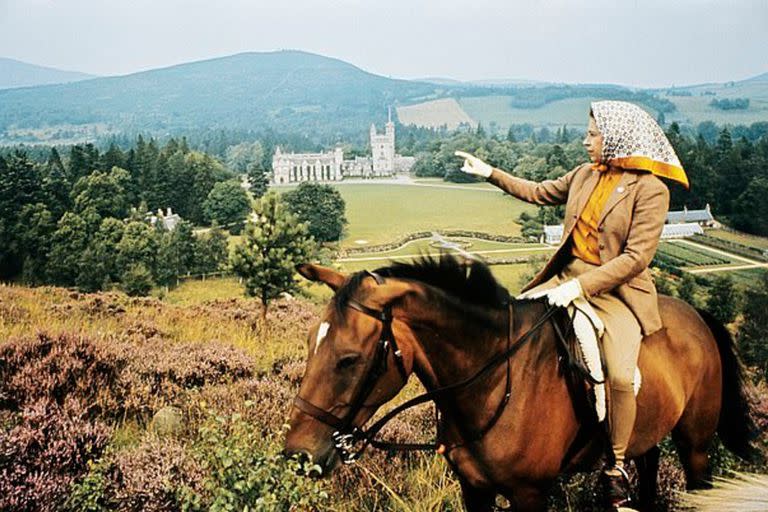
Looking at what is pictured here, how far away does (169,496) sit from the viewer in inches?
151

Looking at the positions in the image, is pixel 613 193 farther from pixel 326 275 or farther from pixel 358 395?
pixel 358 395

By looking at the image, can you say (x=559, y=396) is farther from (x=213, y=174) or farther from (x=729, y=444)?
(x=213, y=174)

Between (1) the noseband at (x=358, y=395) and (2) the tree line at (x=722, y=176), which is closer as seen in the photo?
(1) the noseband at (x=358, y=395)

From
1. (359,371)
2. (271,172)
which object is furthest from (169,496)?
(271,172)

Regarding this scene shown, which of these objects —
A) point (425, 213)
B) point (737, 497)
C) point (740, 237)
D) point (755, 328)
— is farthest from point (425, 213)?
point (737, 497)

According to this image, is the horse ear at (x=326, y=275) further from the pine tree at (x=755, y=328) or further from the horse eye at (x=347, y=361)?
the pine tree at (x=755, y=328)

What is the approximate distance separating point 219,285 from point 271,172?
268ft

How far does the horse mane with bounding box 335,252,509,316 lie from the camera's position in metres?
3.09

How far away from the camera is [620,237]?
3.39m

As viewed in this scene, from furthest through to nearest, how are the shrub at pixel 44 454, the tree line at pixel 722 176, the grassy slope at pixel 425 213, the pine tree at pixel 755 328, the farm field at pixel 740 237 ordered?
the grassy slope at pixel 425 213 → the tree line at pixel 722 176 → the farm field at pixel 740 237 → the pine tree at pixel 755 328 → the shrub at pixel 44 454

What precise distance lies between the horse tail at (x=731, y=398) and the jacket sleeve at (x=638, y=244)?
4.79 feet

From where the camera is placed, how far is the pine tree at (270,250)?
932 inches

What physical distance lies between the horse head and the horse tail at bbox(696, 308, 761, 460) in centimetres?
282

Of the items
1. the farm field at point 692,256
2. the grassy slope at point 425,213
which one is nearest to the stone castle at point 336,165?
the grassy slope at point 425,213
